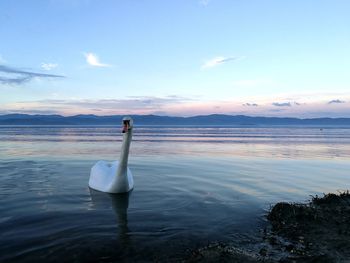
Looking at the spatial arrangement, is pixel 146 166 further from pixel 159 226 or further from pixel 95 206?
pixel 159 226

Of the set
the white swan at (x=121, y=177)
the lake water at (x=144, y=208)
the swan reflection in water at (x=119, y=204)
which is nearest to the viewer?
the lake water at (x=144, y=208)

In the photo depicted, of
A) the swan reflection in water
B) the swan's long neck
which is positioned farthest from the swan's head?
the swan reflection in water

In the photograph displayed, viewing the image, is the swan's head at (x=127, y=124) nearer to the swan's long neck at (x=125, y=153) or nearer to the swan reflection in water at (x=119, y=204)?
the swan's long neck at (x=125, y=153)

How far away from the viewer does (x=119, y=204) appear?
13.4 metres

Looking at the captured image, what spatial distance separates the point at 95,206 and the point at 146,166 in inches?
429

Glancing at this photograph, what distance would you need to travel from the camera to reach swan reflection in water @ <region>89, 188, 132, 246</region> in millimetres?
9938

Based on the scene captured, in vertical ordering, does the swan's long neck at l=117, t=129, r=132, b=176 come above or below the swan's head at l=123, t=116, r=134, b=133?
below

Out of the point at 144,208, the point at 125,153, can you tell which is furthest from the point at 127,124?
the point at 144,208

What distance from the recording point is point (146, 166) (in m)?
23.9

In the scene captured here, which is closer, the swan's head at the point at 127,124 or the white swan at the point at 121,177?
the swan's head at the point at 127,124

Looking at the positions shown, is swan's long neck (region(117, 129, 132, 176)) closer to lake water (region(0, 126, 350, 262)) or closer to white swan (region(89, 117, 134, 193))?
white swan (region(89, 117, 134, 193))

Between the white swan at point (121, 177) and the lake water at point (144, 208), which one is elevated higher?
the white swan at point (121, 177)

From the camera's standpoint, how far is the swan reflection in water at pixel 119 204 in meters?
9.94

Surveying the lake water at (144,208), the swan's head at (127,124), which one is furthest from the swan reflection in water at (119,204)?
the swan's head at (127,124)
